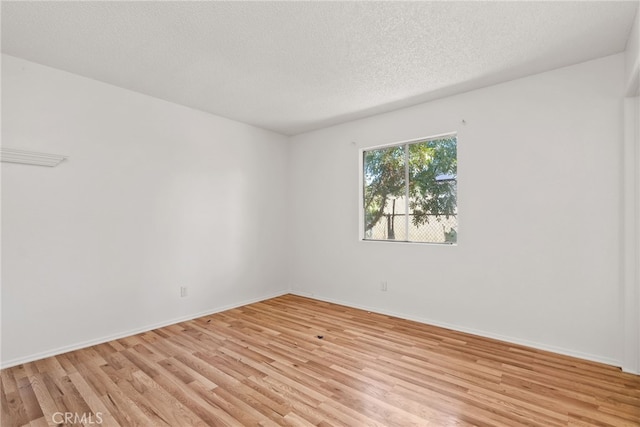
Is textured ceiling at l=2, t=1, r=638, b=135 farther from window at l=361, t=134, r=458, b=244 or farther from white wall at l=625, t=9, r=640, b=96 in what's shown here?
window at l=361, t=134, r=458, b=244

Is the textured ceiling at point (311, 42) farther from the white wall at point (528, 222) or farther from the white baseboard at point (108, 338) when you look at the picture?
the white baseboard at point (108, 338)

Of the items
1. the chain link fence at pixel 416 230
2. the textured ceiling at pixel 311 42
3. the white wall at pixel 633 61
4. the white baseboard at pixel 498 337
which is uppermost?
the textured ceiling at pixel 311 42

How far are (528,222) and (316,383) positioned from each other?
245cm

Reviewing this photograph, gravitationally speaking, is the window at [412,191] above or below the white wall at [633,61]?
below

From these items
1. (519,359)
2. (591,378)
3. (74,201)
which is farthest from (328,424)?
(74,201)

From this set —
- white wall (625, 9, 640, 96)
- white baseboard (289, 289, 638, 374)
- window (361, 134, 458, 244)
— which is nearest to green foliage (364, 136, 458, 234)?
window (361, 134, 458, 244)

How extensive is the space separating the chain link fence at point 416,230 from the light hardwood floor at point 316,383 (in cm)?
109

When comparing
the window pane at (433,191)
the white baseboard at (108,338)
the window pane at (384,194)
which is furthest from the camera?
the window pane at (384,194)

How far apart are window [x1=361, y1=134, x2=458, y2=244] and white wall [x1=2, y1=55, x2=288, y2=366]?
5.94 feet

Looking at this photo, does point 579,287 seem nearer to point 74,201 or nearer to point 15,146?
point 74,201

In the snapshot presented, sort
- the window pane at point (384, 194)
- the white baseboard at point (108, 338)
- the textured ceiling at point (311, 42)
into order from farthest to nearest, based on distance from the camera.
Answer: the window pane at point (384, 194)
the white baseboard at point (108, 338)
the textured ceiling at point (311, 42)

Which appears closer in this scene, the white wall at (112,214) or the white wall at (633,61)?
the white wall at (633,61)
